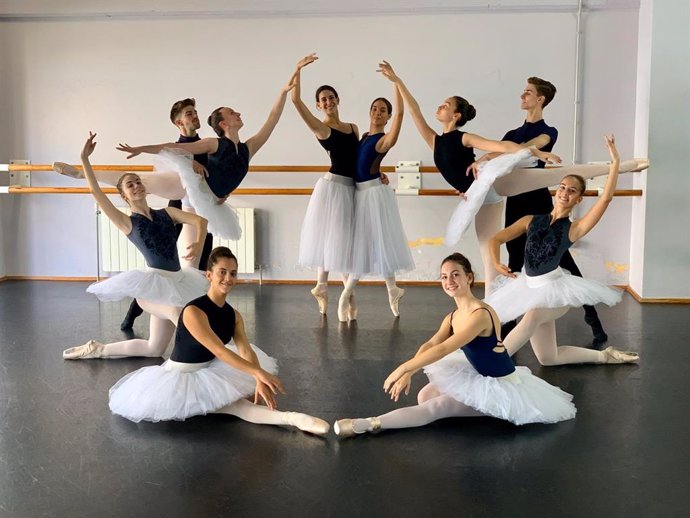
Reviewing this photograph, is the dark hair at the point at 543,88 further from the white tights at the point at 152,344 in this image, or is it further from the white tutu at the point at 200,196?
the white tights at the point at 152,344

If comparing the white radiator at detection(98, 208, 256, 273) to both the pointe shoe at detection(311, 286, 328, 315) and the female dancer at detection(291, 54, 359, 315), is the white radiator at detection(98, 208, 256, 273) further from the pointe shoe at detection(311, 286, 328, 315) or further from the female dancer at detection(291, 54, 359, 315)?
the female dancer at detection(291, 54, 359, 315)

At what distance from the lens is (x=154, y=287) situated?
3629 mm

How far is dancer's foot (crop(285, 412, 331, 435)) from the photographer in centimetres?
278

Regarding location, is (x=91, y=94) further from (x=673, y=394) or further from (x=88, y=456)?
(x=673, y=394)

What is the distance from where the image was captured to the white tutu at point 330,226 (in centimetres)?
465

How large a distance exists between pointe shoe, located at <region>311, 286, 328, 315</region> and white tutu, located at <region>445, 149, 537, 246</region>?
1.07 meters

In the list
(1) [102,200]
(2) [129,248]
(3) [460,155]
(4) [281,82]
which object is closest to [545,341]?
(3) [460,155]

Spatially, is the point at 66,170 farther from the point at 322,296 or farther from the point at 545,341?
the point at 545,341

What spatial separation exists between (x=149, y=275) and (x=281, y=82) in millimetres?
2808

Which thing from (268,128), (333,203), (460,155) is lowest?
(333,203)

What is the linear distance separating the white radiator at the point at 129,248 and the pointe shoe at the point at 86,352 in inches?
88.9

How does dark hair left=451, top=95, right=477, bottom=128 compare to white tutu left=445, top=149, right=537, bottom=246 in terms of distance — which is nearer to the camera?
white tutu left=445, top=149, right=537, bottom=246

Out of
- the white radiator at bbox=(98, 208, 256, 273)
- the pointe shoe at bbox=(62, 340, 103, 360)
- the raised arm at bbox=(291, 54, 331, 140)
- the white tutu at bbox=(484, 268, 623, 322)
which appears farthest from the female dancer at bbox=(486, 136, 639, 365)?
the white radiator at bbox=(98, 208, 256, 273)

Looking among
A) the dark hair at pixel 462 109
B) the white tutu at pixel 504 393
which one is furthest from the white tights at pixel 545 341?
the dark hair at pixel 462 109
